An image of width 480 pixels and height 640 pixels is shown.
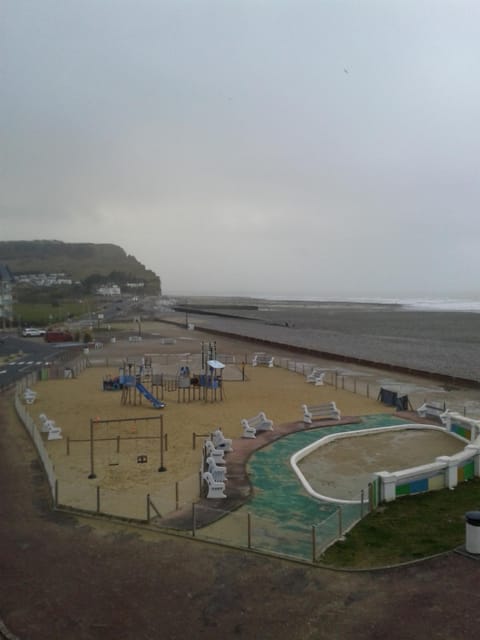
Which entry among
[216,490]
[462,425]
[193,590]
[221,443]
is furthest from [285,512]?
[462,425]

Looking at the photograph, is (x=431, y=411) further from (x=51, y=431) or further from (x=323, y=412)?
(x=51, y=431)

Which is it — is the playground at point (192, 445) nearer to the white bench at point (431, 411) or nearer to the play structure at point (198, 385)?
the play structure at point (198, 385)

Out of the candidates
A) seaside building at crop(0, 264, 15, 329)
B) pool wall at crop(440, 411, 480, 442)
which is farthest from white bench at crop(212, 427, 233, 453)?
seaside building at crop(0, 264, 15, 329)

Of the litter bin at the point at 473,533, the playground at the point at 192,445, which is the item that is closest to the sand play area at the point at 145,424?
the playground at the point at 192,445

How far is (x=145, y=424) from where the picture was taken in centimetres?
2223

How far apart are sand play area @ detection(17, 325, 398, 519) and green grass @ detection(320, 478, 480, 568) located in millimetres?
4173

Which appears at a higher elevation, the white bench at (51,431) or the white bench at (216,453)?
the white bench at (216,453)

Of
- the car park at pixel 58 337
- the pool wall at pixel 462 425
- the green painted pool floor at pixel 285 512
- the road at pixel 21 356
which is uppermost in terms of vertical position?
the pool wall at pixel 462 425

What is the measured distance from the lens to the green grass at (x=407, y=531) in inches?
396

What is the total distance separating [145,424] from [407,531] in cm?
1317

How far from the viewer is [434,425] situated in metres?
21.1

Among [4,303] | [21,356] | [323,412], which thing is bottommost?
[21,356]

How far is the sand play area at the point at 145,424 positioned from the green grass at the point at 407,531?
4.17m

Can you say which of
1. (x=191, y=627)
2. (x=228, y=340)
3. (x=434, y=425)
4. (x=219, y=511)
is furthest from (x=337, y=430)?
(x=228, y=340)
